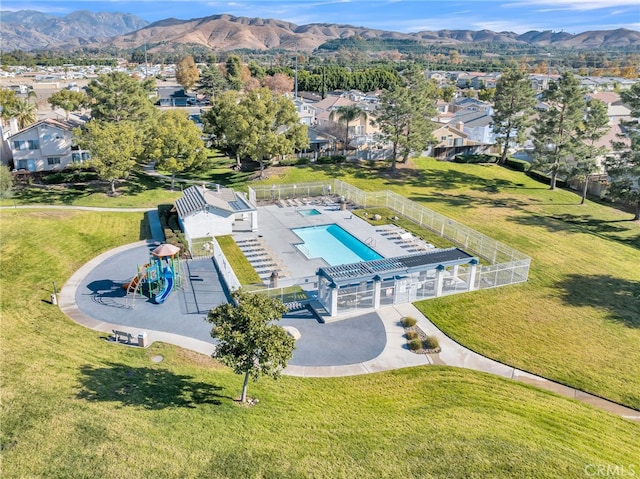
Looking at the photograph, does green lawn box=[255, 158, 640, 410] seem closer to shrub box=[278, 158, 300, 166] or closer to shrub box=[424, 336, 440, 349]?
shrub box=[424, 336, 440, 349]

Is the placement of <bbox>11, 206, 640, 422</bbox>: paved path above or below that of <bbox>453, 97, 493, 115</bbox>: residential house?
below

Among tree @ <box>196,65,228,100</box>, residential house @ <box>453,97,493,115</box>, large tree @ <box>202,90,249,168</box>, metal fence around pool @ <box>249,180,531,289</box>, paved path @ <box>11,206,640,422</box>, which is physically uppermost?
tree @ <box>196,65,228,100</box>

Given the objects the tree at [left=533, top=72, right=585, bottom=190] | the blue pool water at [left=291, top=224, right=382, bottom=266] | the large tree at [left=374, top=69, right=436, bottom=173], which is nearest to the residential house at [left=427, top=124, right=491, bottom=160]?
the large tree at [left=374, top=69, right=436, bottom=173]

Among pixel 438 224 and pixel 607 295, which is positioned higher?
pixel 438 224

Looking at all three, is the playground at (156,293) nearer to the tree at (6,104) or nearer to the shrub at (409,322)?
the shrub at (409,322)

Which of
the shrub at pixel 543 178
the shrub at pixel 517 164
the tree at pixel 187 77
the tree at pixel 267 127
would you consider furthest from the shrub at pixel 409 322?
the tree at pixel 187 77

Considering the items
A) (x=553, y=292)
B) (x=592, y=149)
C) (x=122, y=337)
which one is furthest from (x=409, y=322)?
(x=592, y=149)

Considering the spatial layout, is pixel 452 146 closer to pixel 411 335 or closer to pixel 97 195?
pixel 97 195
